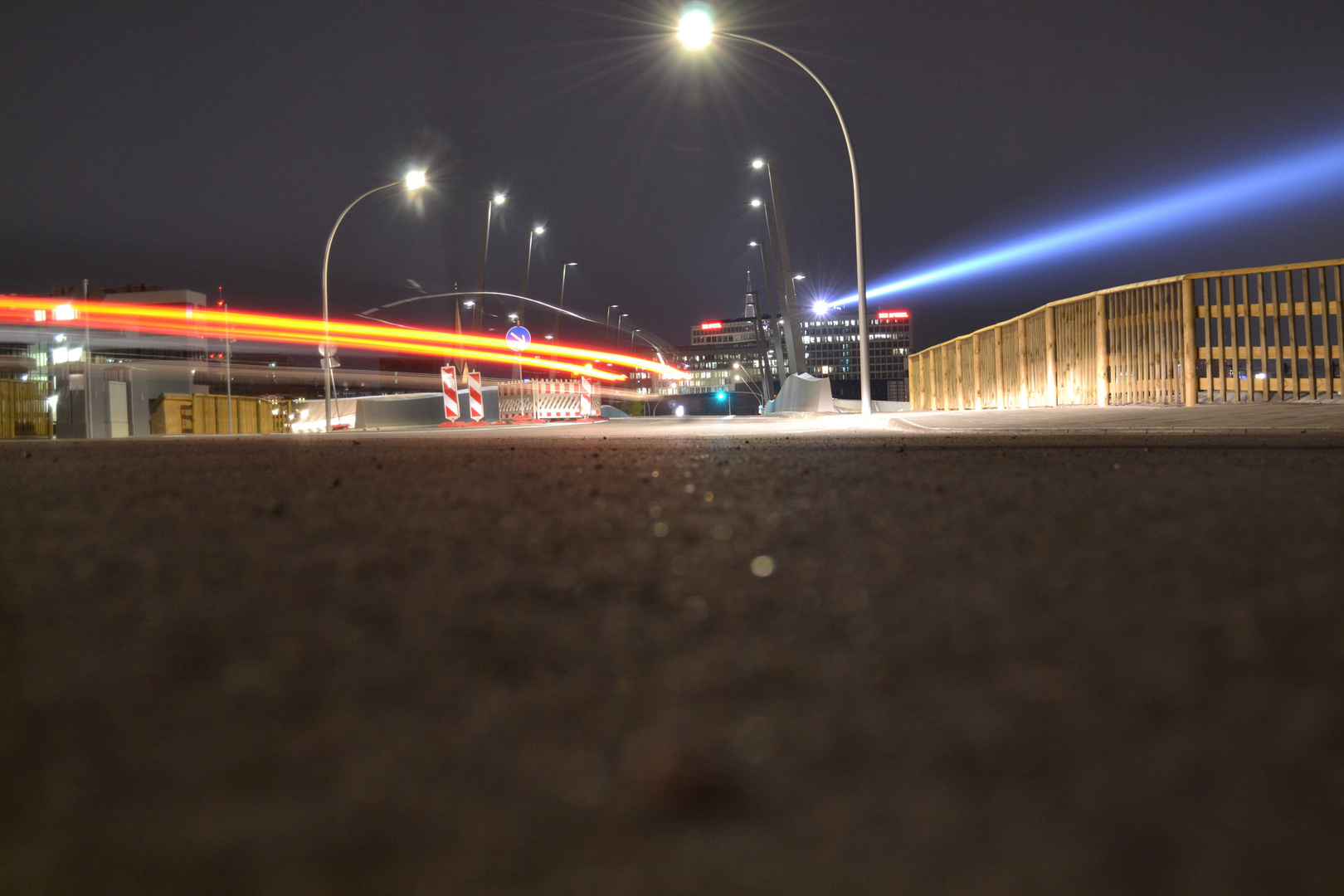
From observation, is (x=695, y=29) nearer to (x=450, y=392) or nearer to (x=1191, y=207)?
(x=450, y=392)

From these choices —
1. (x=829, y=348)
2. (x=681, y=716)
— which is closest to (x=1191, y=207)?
(x=681, y=716)

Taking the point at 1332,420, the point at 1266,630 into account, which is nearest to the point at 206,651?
the point at 1266,630

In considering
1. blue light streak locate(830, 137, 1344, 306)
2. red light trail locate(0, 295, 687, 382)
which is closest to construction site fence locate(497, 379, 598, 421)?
red light trail locate(0, 295, 687, 382)

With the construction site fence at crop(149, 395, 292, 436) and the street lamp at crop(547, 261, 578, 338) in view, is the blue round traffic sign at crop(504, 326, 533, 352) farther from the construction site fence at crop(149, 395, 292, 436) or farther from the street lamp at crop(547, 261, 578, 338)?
the street lamp at crop(547, 261, 578, 338)

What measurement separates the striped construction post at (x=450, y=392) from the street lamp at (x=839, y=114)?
37.0 ft

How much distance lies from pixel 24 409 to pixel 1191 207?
5805 cm

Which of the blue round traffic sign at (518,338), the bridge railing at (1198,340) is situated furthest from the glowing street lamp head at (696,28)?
the blue round traffic sign at (518,338)

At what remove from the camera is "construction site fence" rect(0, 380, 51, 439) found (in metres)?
25.7

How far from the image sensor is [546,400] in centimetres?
3425

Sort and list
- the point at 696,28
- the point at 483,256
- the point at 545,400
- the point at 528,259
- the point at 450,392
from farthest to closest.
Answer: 1. the point at 528,259
2. the point at 483,256
3. the point at 545,400
4. the point at 450,392
5. the point at 696,28

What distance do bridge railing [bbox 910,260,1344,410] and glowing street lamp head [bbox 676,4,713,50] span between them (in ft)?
28.3

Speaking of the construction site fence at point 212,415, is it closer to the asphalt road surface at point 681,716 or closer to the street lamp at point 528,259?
the street lamp at point 528,259

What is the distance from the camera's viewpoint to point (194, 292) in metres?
84.7

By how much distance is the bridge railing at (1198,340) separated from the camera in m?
11.8
